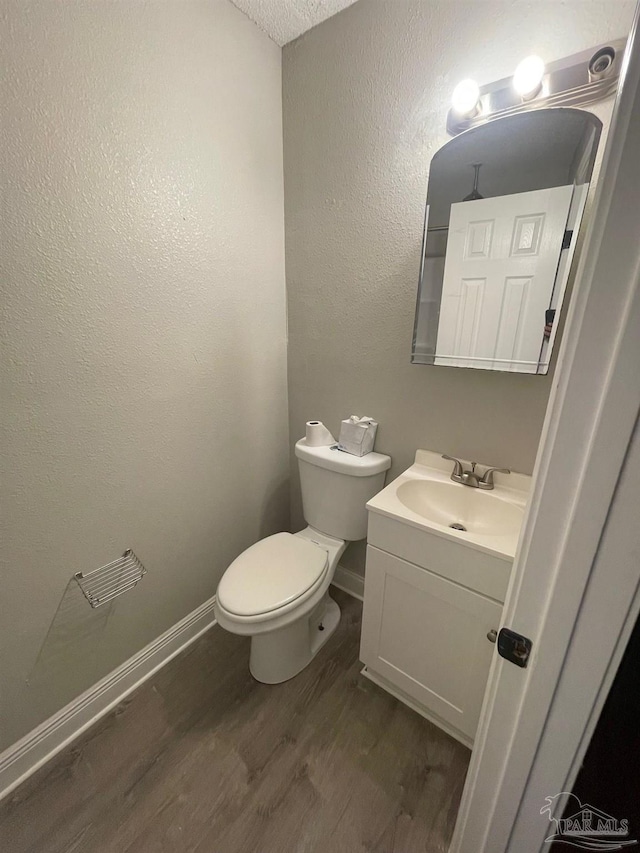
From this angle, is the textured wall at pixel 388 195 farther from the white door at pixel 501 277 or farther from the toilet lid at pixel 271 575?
the toilet lid at pixel 271 575

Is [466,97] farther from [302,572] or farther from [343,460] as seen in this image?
[302,572]

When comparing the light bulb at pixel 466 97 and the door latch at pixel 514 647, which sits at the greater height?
the light bulb at pixel 466 97

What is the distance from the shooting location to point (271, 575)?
1.27 meters

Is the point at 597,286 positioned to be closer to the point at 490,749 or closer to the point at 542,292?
the point at 490,749

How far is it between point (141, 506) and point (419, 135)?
1.65 m

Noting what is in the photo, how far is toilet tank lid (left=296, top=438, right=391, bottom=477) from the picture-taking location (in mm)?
1408

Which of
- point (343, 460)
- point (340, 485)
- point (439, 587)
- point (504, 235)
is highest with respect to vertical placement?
point (504, 235)

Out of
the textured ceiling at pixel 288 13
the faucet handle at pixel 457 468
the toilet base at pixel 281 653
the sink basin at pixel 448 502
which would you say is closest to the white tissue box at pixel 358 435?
the sink basin at pixel 448 502

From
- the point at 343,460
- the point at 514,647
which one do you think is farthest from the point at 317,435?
the point at 514,647

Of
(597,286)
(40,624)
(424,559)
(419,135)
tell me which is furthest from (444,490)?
(40,624)

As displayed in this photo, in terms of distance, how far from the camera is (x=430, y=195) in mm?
1165

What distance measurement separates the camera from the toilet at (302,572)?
116cm

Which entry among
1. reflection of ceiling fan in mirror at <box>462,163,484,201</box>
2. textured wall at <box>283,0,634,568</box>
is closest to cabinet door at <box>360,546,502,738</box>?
textured wall at <box>283,0,634,568</box>

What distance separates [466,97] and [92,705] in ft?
7.87
